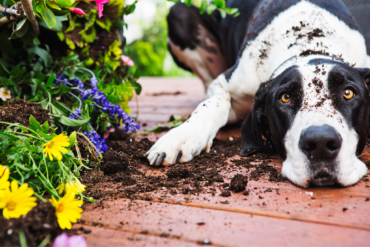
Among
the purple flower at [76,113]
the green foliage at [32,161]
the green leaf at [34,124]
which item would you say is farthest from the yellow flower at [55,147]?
the purple flower at [76,113]

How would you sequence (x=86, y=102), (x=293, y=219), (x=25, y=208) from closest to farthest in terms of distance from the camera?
1. (x=25, y=208)
2. (x=293, y=219)
3. (x=86, y=102)

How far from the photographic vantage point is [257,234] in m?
1.00

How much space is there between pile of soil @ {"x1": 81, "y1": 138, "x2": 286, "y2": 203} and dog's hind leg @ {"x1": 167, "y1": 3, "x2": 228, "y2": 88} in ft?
6.01

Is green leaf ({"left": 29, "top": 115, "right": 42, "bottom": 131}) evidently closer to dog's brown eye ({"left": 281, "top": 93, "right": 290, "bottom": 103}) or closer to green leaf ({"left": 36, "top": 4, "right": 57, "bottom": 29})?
green leaf ({"left": 36, "top": 4, "right": 57, "bottom": 29})

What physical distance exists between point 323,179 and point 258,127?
58 cm

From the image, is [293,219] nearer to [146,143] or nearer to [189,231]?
[189,231]

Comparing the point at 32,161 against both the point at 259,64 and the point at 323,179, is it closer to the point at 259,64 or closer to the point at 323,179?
the point at 323,179

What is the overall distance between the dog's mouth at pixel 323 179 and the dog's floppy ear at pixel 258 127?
0.53 meters

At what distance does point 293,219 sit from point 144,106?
2927 mm

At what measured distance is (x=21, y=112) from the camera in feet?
5.17

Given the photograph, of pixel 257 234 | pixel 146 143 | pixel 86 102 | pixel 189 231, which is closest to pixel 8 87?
pixel 86 102

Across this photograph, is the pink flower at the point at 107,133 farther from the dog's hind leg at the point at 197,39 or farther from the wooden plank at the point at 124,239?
the dog's hind leg at the point at 197,39

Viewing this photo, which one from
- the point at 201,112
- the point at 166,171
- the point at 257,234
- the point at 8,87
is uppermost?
the point at 8,87

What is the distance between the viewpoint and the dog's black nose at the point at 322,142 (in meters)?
1.25
